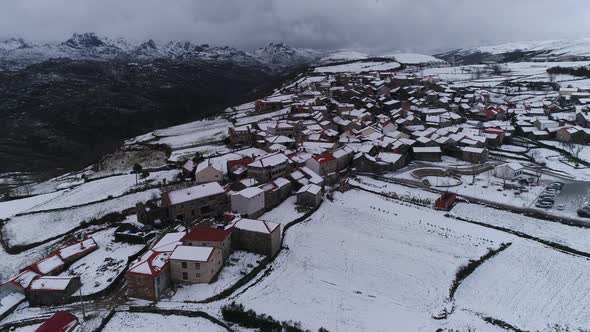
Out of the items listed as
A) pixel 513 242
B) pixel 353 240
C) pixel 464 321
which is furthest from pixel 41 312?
pixel 513 242

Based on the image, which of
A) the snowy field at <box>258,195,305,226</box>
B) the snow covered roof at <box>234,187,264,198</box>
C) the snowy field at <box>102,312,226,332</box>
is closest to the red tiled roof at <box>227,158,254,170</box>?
the snowy field at <box>258,195,305,226</box>

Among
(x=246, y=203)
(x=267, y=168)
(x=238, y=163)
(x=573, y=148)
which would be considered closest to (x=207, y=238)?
(x=246, y=203)

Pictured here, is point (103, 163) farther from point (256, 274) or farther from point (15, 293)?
point (256, 274)

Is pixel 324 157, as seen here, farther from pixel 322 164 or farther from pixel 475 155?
pixel 475 155

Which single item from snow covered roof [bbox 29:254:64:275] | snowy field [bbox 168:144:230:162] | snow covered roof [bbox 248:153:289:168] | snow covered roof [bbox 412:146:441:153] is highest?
snow covered roof [bbox 248:153:289:168]

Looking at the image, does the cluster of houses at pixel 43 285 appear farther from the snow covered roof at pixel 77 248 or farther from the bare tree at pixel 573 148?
the bare tree at pixel 573 148

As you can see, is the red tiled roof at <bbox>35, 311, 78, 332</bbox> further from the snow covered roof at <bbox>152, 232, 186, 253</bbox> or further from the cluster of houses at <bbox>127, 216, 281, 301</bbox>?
the snow covered roof at <bbox>152, 232, 186, 253</bbox>
